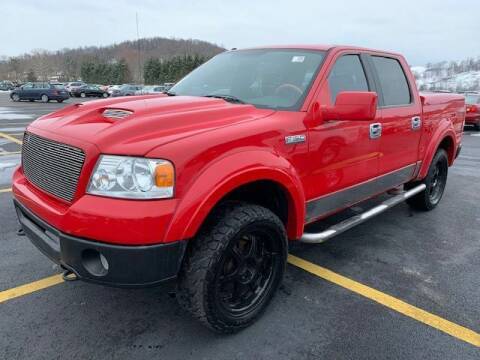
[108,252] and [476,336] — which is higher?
[108,252]

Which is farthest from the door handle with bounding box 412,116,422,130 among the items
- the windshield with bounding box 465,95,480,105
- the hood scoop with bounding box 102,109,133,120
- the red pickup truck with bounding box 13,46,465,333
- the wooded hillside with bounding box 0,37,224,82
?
the wooded hillside with bounding box 0,37,224,82

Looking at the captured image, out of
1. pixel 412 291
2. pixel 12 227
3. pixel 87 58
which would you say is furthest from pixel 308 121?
pixel 87 58

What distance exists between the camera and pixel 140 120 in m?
2.39

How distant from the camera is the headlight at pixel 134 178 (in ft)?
6.95

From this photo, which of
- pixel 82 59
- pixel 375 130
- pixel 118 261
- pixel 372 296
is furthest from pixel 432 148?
pixel 82 59

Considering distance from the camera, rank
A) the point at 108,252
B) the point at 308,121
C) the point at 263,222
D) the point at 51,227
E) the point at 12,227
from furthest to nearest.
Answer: the point at 12,227 → the point at 308,121 → the point at 263,222 → the point at 51,227 → the point at 108,252

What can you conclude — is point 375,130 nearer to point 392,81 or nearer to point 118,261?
point 392,81

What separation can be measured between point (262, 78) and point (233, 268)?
1579mm

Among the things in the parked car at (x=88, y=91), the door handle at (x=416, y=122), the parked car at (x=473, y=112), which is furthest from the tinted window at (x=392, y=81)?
the parked car at (x=88, y=91)

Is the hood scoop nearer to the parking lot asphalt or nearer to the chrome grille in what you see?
the chrome grille

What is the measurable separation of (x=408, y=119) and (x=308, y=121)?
1725mm

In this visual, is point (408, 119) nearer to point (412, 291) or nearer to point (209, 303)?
point (412, 291)

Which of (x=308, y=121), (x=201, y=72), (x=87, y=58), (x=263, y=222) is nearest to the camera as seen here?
(x=263, y=222)

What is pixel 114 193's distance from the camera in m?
2.13
